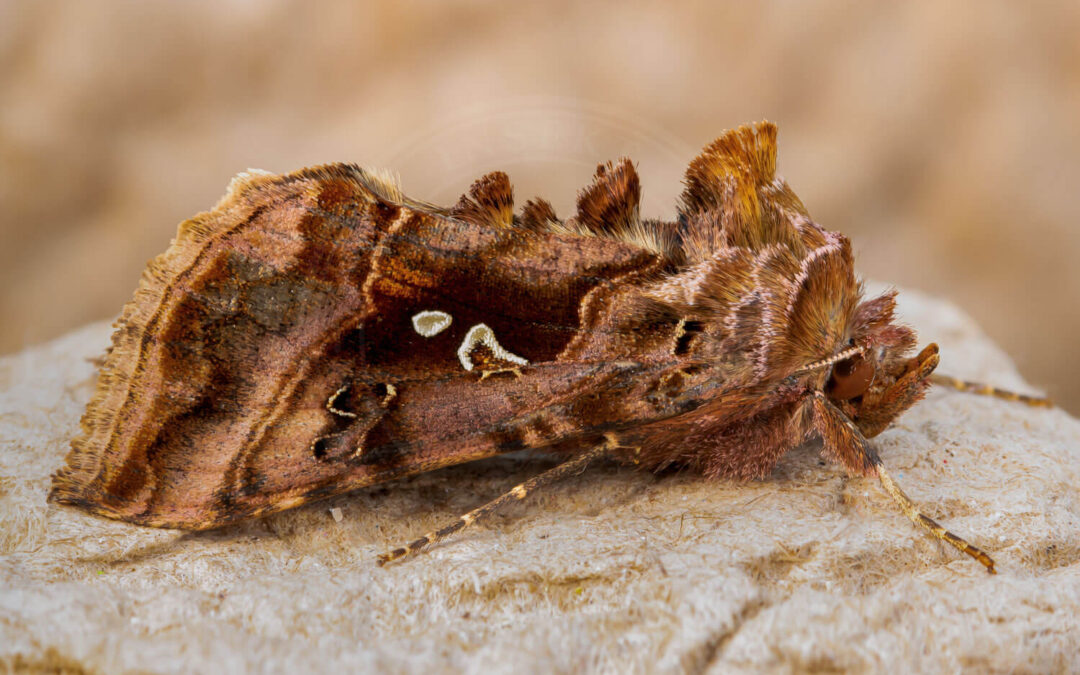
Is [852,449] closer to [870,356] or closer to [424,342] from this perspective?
[870,356]

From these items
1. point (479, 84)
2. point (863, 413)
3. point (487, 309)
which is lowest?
point (863, 413)

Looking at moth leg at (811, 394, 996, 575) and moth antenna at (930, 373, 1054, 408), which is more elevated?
moth antenna at (930, 373, 1054, 408)

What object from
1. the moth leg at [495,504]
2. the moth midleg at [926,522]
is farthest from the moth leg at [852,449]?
the moth leg at [495,504]

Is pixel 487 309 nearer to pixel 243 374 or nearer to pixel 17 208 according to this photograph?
pixel 243 374

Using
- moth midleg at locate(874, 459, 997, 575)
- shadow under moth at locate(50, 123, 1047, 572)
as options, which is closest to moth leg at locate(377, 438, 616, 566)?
shadow under moth at locate(50, 123, 1047, 572)

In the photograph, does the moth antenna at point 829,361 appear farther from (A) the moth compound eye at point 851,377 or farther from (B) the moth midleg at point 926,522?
(B) the moth midleg at point 926,522

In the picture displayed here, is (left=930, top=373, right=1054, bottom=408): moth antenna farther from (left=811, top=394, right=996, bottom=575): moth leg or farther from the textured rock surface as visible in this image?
(left=811, top=394, right=996, bottom=575): moth leg

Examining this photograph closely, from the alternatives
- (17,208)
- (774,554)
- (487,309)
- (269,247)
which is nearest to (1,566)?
(269,247)
